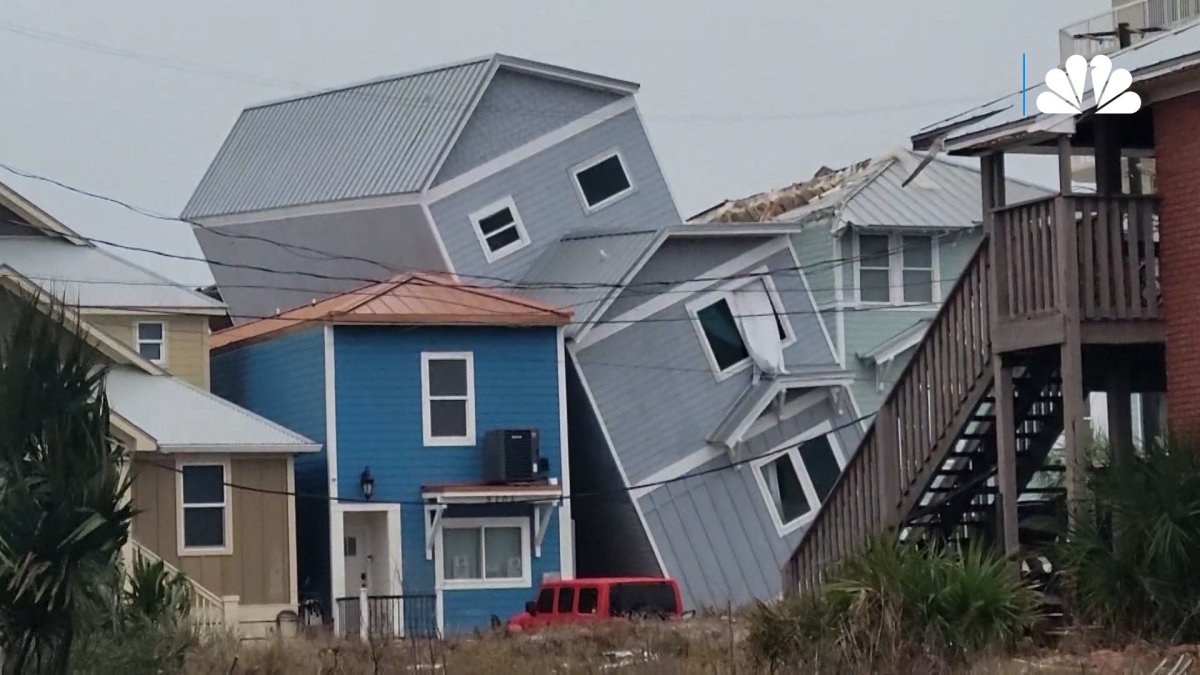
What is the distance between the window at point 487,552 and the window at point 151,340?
6.11 metres

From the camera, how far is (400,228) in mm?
40625

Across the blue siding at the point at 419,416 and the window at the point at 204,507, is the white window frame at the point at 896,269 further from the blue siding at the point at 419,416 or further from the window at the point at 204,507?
the window at the point at 204,507

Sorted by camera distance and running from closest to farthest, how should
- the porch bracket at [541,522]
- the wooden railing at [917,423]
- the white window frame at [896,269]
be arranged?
the wooden railing at [917,423], the porch bracket at [541,522], the white window frame at [896,269]

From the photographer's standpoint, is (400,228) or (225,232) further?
(225,232)

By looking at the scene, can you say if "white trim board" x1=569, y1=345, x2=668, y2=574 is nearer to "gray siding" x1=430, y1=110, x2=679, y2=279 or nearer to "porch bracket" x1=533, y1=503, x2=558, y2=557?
"porch bracket" x1=533, y1=503, x2=558, y2=557

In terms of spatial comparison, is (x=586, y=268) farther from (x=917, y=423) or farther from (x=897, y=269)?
(x=917, y=423)

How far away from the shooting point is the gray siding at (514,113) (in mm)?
40781

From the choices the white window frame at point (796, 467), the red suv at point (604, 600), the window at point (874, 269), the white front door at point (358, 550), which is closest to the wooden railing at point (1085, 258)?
the red suv at point (604, 600)

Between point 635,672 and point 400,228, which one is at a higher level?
point 400,228

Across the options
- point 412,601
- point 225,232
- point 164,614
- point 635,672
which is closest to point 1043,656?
point 635,672

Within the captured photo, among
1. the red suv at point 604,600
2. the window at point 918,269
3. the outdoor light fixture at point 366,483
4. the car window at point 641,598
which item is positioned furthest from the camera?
the window at point 918,269

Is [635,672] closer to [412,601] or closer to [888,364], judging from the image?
[412,601]

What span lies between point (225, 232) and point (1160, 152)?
2652 centimetres

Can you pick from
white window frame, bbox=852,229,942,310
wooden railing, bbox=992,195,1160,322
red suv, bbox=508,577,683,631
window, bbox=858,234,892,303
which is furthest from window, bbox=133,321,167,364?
wooden railing, bbox=992,195,1160,322
